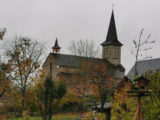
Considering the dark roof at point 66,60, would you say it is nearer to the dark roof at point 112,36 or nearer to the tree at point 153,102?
the dark roof at point 112,36

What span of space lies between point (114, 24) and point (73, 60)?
15.9 meters

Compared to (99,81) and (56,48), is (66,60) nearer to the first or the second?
(56,48)

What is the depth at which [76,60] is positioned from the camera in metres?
78.2

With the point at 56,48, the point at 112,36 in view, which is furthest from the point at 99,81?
the point at 112,36

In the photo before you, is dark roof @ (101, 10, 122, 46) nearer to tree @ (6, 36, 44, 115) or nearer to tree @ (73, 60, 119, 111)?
tree @ (73, 60, 119, 111)

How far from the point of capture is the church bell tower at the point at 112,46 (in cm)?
8799

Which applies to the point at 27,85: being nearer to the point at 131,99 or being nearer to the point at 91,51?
the point at 131,99

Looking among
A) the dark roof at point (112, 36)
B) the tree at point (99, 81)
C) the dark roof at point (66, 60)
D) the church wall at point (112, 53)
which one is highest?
the dark roof at point (112, 36)

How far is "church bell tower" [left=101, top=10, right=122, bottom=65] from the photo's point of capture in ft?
289

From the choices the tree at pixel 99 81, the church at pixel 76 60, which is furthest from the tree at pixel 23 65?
the church at pixel 76 60

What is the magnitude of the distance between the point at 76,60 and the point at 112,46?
14814mm

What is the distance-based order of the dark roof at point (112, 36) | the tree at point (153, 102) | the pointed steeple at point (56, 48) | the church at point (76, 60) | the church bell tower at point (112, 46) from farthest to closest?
the church bell tower at point (112, 46) → the dark roof at point (112, 36) → the pointed steeple at point (56, 48) → the church at point (76, 60) → the tree at point (153, 102)

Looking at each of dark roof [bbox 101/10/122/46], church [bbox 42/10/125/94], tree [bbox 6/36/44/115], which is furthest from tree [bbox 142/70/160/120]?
dark roof [bbox 101/10/122/46]

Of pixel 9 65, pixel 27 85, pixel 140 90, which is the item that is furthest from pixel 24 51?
pixel 140 90
